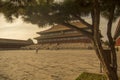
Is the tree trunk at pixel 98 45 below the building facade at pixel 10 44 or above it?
above

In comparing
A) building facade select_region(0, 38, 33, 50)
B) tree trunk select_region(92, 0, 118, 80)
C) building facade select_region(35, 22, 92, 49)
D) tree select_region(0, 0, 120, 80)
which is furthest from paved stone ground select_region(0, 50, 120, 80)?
building facade select_region(0, 38, 33, 50)

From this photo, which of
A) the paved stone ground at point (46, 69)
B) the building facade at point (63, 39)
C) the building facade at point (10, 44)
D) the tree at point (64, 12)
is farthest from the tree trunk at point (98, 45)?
the building facade at point (10, 44)

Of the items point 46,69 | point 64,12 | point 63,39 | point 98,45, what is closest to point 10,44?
point 63,39

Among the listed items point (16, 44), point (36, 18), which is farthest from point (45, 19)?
point (16, 44)

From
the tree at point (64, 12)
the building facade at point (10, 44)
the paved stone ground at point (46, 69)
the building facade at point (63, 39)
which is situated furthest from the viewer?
the building facade at point (10, 44)

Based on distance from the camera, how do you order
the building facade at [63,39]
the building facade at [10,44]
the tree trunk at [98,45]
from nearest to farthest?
1. the tree trunk at [98,45]
2. the building facade at [63,39]
3. the building facade at [10,44]

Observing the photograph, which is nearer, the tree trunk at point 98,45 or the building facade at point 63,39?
the tree trunk at point 98,45

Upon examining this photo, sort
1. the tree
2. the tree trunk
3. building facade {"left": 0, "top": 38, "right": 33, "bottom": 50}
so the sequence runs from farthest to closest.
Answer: building facade {"left": 0, "top": 38, "right": 33, "bottom": 50} → the tree → the tree trunk

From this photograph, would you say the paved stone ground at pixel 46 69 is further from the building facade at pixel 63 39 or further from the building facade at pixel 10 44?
the building facade at pixel 10 44

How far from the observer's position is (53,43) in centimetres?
4688

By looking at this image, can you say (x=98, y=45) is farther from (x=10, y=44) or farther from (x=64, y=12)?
(x=10, y=44)

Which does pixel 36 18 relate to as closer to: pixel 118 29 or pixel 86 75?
pixel 118 29

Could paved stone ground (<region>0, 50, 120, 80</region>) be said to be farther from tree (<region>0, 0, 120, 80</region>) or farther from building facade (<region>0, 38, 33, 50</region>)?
building facade (<region>0, 38, 33, 50</region>)

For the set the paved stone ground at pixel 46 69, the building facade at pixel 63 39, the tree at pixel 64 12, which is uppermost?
the tree at pixel 64 12
